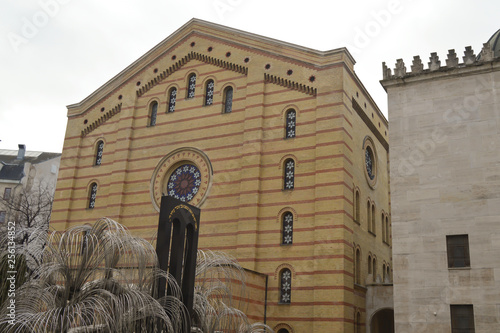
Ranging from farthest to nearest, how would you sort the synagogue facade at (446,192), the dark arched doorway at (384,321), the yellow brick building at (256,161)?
1. the dark arched doorway at (384,321)
2. the yellow brick building at (256,161)
3. the synagogue facade at (446,192)

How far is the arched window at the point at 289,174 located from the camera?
22922 millimetres

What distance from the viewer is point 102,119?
1156 inches

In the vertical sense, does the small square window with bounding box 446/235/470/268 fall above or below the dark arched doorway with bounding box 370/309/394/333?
above

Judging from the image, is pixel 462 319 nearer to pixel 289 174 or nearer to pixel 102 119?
pixel 289 174

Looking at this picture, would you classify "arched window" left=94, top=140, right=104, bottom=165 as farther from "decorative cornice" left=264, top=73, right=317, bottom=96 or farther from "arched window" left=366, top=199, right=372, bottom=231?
"arched window" left=366, top=199, right=372, bottom=231

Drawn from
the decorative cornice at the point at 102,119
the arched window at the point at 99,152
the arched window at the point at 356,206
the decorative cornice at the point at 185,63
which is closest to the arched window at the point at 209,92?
the decorative cornice at the point at 185,63

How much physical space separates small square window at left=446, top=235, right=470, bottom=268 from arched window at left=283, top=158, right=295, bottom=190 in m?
7.30

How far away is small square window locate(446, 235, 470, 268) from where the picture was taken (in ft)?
56.3

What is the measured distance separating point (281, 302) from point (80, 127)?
1559 centimetres

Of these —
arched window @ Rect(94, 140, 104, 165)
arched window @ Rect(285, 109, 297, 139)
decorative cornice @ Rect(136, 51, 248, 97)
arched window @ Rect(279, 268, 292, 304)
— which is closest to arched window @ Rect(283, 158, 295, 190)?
arched window @ Rect(285, 109, 297, 139)

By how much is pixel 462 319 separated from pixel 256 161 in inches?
416

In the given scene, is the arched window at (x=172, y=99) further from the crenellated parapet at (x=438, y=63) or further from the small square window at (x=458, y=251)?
the small square window at (x=458, y=251)

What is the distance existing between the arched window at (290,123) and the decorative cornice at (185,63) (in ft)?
10.8

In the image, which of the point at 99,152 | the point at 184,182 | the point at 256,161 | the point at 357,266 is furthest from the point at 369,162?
the point at 99,152
